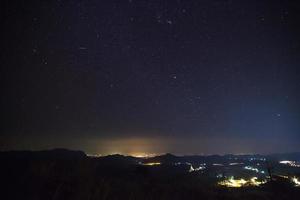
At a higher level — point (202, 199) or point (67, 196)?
point (67, 196)

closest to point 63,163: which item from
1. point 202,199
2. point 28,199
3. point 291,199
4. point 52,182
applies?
point 52,182

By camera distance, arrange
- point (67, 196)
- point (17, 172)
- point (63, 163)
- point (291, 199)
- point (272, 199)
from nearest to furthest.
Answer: point (67, 196) < point (63, 163) < point (17, 172) < point (272, 199) < point (291, 199)

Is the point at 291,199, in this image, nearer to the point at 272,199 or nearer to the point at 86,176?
the point at 272,199

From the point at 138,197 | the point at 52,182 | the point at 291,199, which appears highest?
the point at 52,182

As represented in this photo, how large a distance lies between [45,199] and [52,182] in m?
0.79

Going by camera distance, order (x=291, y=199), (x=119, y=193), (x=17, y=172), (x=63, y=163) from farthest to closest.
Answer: (x=291, y=199), (x=119, y=193), (x=17, y=172), (x=63, y=163)

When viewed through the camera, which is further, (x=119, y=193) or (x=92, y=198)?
(x=119, y=193)

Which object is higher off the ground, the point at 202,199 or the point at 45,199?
the point at 45,199

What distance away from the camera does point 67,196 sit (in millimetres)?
10414

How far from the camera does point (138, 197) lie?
45.1 feet

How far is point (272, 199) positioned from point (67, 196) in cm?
3302

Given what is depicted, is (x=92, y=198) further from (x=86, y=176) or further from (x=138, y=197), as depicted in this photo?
(x=138, y=197)

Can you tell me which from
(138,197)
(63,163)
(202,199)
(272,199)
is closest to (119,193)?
(138,197)

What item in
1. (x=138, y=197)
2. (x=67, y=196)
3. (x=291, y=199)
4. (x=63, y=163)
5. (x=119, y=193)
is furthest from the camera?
(x=291, y=199)
